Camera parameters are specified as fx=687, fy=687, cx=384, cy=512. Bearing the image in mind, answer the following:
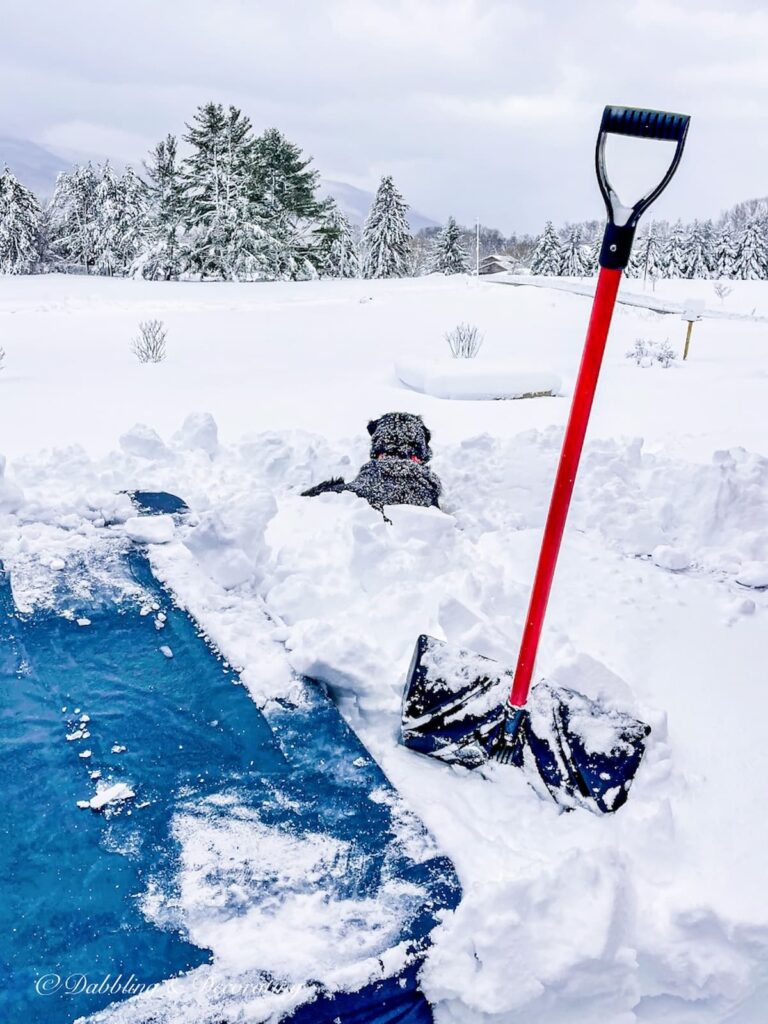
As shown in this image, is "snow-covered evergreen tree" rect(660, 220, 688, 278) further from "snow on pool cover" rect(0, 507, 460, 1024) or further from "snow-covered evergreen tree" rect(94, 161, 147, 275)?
"snow on pool cover" rect(0, 507, 460, 1024)

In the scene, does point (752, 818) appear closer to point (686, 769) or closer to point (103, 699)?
point (686, 769)

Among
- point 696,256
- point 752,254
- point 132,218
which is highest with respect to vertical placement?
point 696,256

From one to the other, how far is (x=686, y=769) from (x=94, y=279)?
74.9 ft

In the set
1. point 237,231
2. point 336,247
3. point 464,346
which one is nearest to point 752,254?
point 336,247

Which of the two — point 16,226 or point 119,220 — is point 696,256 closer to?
point 119,220

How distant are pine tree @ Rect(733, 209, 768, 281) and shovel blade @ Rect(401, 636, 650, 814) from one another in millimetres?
40827


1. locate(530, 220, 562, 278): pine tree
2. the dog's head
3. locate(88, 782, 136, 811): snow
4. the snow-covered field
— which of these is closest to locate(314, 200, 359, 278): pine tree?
locate(530, 220, 562, 278): pine tree

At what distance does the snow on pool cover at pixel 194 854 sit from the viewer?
4.33 feet

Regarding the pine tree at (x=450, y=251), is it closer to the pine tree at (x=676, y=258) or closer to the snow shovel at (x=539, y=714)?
the pine tree at (x=676, y=258)

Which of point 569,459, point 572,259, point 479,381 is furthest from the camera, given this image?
point 572,259

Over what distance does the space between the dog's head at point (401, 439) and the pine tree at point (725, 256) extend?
132 feet

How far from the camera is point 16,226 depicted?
95.0 feet

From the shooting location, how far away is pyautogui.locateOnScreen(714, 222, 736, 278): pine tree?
124 feet

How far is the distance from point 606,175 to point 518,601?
150 cm
